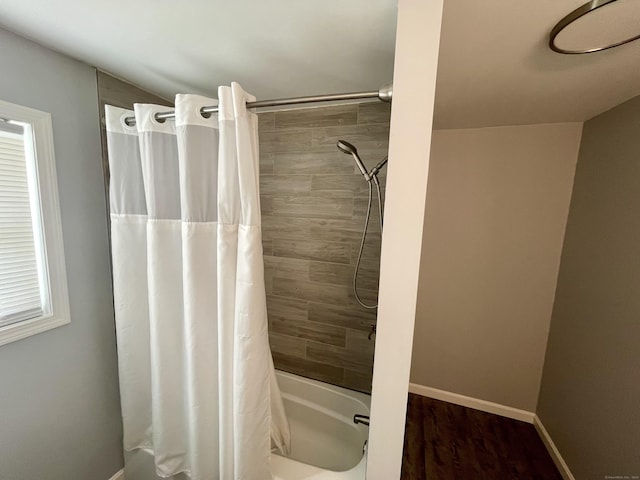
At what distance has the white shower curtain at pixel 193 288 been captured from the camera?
101 centimetres

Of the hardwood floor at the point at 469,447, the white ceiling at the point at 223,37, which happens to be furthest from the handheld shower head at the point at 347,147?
the hardwood floor at the point at 469,447

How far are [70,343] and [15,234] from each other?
56 centimetres

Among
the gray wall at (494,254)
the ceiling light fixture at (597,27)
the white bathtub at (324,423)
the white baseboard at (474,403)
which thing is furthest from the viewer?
the white baseboard at (474,403)

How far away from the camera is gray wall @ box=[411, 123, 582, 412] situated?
1808mm

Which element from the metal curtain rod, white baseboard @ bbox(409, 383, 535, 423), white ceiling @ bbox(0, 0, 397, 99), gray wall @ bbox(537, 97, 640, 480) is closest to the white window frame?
white ceiling @ bbox(0, 0, 397, 99)

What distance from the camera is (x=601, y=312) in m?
1.43

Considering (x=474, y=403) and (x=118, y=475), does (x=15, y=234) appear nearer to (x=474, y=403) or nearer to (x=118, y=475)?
(x=118, y=475)

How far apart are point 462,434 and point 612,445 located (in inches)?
33.5

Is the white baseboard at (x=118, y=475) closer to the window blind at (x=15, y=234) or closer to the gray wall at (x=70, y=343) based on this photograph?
the gray wall at (x=70, y=343)

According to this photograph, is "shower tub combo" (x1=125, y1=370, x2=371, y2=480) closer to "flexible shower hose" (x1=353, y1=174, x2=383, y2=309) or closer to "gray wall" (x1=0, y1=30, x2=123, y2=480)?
"gray wall" (x1=0, y1=30, x2=123, y2=480)

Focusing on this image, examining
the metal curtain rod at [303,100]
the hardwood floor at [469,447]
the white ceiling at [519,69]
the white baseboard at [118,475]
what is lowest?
the hardwood floor at [469,447]

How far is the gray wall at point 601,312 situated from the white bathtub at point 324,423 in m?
1.26

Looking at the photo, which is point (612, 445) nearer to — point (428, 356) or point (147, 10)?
point (428, 356)

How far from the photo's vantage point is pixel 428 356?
7.32 ft
